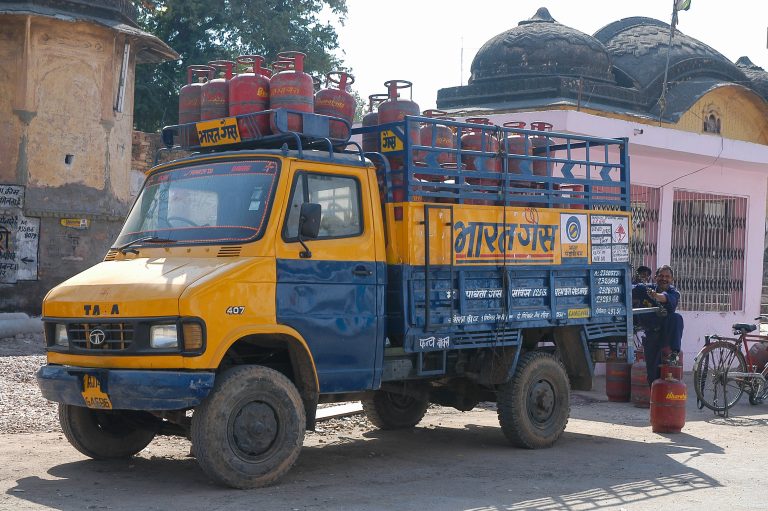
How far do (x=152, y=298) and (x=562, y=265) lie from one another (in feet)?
13.5

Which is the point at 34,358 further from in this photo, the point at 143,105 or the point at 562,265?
the point at 143,105

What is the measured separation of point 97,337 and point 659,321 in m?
7.49

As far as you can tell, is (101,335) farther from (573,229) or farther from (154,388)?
(573,229)

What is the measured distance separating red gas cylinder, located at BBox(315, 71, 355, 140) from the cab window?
1.61ft

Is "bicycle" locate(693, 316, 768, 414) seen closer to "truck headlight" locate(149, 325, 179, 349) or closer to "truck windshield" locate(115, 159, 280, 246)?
"truck windshield" locate(115, 159, 280, 246)

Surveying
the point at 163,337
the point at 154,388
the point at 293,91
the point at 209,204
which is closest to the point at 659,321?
the point at 293,91

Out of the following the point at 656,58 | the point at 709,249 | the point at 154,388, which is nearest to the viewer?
the point at 154,388

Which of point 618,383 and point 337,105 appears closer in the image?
point 337,105

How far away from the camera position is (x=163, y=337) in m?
6.85

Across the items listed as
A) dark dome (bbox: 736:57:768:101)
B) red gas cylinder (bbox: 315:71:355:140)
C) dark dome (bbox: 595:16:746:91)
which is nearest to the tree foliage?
dark dome (bbox: 595:16:746:91)

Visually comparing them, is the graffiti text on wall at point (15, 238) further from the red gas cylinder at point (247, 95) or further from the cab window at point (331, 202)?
the cab window at point (331, 202)

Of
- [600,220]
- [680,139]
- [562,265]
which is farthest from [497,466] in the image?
[680,139]

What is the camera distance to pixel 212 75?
8.57 m

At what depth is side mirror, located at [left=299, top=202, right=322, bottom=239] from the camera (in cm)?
733
